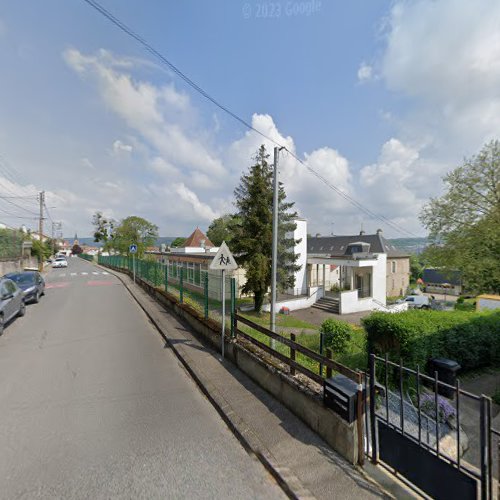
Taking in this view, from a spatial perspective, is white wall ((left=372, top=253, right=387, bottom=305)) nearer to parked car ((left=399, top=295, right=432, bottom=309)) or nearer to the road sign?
parked car ((left=399, top=295, right=432, bottom=309))

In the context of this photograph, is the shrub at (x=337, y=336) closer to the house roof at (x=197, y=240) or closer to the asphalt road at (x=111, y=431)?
the asphalt road at (x=111, y=431)

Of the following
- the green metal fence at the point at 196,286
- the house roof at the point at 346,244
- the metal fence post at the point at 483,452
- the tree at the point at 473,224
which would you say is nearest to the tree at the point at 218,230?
the house roof at the point at 346,244

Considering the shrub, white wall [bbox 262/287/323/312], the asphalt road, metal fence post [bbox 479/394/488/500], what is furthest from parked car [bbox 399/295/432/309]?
metal fence post [bbox 479/394/488/500]

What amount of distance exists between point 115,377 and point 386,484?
4554mm

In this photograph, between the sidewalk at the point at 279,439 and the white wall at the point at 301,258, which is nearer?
the sidewalk at the point at 279,439

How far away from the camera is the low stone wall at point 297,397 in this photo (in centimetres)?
308

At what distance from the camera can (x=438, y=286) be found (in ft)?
166

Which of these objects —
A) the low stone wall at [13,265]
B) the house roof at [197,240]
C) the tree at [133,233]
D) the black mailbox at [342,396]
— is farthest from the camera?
the house roof at [197,240]

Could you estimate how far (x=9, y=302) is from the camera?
809 cm

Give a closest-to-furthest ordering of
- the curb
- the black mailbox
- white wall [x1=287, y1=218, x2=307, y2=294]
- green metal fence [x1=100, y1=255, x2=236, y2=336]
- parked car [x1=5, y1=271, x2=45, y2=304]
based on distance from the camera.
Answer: the curb
the black mailbox
green metal fence [x1=100, y1=255, x2=236, y2=336]
parked car [x1=5, y1=271, x2=45, y2=304]
white wall [x1=287, y1=218, x2=307, y2=294]

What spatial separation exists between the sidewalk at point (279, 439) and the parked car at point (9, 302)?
5.87 meters

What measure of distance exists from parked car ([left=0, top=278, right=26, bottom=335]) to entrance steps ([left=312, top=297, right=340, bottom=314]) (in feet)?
71.4

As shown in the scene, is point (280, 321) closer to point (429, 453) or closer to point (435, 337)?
point (435, 337)

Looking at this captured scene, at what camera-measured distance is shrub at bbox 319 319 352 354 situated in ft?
34.9
